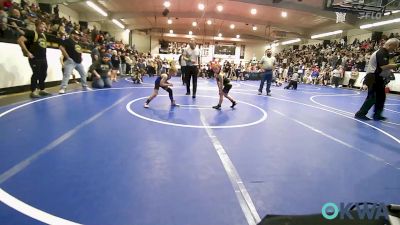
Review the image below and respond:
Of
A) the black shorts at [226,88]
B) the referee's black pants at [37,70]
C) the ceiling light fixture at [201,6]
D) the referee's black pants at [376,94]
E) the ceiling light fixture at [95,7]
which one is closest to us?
the referee's black pants at [376,94]

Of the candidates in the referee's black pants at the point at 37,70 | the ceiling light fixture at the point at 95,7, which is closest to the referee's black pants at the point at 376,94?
the referee's black pants at the point at 37,70

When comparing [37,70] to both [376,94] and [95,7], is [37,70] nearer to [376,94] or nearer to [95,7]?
[376,94]

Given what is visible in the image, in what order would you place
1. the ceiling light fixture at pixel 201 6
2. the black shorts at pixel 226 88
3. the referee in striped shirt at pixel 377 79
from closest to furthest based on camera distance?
the referee in striped shirt at pixel 377 79, the black shorts at pixel 226 88, the ceiling light fixture at pixel 201 6

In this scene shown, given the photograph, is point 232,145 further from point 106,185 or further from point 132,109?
point 132,109

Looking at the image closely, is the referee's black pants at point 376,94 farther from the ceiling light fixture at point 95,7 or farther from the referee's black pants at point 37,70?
the ceiling light fixture at point 95,7

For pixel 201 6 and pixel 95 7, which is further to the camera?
A: pixel 201 6

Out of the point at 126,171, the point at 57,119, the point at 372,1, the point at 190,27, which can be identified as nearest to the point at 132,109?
the point at 57,119

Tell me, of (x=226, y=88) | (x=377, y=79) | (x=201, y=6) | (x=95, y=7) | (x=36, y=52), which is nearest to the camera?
(x=377, y=79)

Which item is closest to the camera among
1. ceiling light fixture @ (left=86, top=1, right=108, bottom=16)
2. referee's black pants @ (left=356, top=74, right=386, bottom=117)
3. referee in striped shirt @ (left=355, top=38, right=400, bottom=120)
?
referee in striped shirt @ (left=355, top=38, right=400, bottom=120)

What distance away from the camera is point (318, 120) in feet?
20.0

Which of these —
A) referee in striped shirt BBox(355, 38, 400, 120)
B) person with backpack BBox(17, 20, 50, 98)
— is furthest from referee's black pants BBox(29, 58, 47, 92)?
referee in striped shirt BBox(355, 38, 400, 120)

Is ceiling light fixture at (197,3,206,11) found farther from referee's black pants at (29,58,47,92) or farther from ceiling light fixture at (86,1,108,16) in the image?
referee's black pants at (29,58,47,92)

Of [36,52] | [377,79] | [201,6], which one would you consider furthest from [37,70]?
[201,6]

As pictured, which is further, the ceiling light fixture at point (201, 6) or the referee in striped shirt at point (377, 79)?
the ceiling light fixture at point (201, 6)
